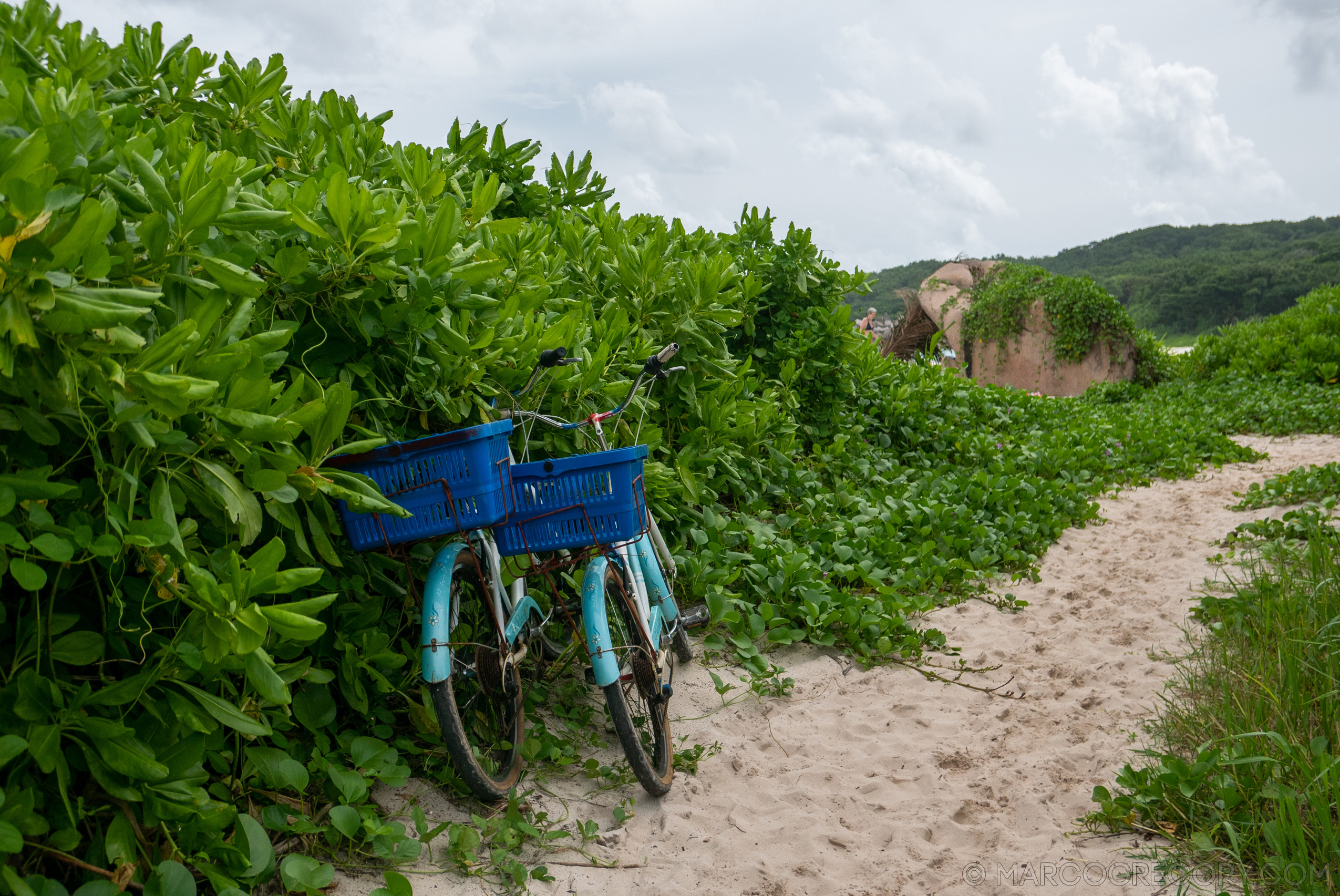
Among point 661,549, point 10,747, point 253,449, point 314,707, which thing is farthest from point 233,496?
point 661,549

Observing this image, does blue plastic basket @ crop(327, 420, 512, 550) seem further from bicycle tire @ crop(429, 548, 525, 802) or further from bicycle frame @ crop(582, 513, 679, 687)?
bicycle frame @ crop(582, 513, 679, 687)

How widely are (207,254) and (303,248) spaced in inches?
18.9

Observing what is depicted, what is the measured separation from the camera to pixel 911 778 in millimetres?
3186

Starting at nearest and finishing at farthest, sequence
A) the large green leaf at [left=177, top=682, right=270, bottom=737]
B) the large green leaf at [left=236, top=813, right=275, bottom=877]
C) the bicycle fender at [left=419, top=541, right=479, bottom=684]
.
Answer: the large green leaf at [left=177, top=682, right=270, bottom=737] → the large green leaf at [left=236, top=813, right=275, bottom=877] → the bicycle fender at [left=419, top=541, right=479, bottom=684]

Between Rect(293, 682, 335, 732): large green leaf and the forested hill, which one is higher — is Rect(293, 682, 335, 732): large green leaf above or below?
below

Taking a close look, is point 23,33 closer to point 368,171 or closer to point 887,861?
point 368,171

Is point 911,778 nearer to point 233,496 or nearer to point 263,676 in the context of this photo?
point 263,676

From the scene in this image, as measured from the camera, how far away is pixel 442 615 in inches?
97.2

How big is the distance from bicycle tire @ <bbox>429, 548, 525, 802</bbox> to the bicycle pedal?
2.95ft

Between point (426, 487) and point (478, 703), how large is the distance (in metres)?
1.03

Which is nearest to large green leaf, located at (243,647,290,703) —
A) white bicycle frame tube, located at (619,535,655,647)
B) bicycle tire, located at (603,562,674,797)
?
bicycle tire, located at (603,562,674,797)

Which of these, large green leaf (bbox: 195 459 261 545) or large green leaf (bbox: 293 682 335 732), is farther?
large green leaf (bbox: 293 682 335 732)

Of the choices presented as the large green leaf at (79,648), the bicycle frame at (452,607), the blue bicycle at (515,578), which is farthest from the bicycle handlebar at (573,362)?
the large green leaf at (79,648)

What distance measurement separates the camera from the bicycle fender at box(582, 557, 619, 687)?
268 cm
